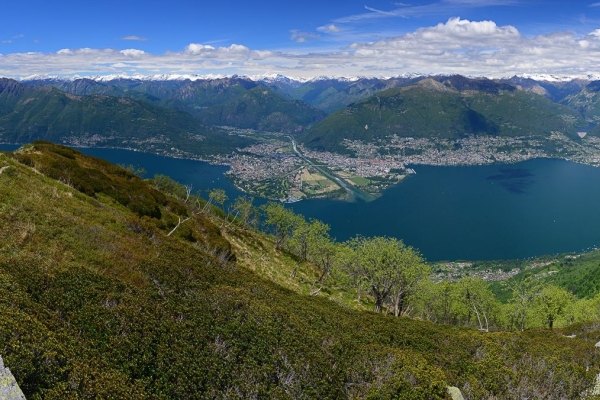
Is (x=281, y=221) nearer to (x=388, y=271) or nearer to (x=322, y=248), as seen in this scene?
(x=322, y=248)

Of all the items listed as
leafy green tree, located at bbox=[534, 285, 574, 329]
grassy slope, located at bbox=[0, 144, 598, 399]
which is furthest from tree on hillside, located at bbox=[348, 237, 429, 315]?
leafy green tree, located at bbox=[534, 285, 574, 329]

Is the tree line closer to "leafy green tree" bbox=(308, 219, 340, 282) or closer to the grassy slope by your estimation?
"leafy green tree" bbox=(308, 219, 340, 282)

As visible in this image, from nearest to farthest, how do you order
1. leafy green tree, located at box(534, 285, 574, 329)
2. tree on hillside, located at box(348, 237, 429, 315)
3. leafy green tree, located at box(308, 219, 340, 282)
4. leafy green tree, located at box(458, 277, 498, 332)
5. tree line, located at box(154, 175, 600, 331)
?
tree on hillside, located at box(348, 237, 429, 315) < tree line, located at box(154, 175, 600, 331) < leafy green tree, located at box(534, 285, 574, 329) < leafy green tree, located at box(458, 277, 498, 332) < leafy green tree, located at box(308, 219, 340, 282)

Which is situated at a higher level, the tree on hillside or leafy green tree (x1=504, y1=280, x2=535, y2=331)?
the tree on hillside

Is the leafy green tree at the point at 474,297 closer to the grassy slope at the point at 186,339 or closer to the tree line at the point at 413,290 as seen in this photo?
the tree line at the point at 413,290

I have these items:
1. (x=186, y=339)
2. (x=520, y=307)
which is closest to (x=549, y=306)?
(x=520, y=307)

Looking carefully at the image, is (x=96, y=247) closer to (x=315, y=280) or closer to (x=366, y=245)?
(x=366, y=245)
